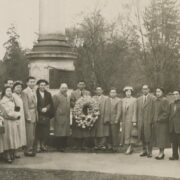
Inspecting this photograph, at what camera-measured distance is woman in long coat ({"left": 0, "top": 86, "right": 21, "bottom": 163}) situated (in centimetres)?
1070

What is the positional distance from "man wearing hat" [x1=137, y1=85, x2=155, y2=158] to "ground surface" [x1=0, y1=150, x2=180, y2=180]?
0.35 metres

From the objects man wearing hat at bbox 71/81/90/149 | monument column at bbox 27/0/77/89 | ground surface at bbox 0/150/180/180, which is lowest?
ground surface at bbox 0/150/180/180

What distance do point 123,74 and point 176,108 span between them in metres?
26.7

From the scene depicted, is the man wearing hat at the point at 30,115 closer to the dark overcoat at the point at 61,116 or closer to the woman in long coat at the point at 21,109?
the woman in long coat at the point at 21,109

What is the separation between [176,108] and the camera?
36.8 ft

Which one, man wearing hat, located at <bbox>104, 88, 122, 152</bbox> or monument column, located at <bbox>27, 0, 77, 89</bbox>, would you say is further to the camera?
monument column, located at <bbox>27, 0, 77, 89</bbox>

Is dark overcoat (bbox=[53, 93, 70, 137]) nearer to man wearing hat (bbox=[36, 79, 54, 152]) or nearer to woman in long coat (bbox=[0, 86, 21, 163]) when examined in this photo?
man wearing hat (bbox=[36, 79, 54, 152])

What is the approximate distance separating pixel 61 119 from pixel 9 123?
6.79 feet

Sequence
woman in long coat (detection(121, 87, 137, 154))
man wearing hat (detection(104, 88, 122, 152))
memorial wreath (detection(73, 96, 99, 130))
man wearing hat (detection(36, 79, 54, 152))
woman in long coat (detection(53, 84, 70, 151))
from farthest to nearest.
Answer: man wearing hat (detection(104, 88, 122, 152)) < memorial wreath (detection(73, 96, 99, 130)) < woman in long coat (detection(53, 84, 70, 151)) < woman in long coat (detection(121, 87, 137, 154)) < man wearing hat (detection(36, 79, 54, 152))

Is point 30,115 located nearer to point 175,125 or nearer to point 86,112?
point 86,112

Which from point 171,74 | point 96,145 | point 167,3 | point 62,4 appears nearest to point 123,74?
point 171,74

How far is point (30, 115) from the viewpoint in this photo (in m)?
11.8

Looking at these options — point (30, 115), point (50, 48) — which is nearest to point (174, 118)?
point (30, 115)

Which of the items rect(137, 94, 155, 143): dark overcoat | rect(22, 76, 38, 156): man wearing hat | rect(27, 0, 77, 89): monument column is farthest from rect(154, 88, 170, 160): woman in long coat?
rect(27, 0, 77, 89): monument column
